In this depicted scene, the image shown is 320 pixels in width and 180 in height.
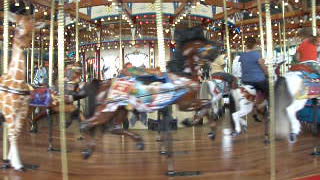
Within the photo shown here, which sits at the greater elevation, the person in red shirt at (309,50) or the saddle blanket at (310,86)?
the person in red shirt at (309,50)

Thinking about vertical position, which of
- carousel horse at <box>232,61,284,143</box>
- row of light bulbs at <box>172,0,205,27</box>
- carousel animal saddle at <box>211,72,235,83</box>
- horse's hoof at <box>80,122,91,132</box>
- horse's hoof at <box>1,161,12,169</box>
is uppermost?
row of light bulbs at <box>172,0,205,27</box>

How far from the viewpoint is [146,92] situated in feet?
11.4

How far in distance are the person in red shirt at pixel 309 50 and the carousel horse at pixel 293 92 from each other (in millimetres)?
68

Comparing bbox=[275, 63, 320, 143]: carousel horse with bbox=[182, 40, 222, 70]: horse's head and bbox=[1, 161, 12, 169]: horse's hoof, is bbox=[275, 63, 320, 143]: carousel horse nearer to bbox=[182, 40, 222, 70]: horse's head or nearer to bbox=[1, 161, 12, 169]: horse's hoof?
bbox=[182, 40, 222, 70]: horse's head

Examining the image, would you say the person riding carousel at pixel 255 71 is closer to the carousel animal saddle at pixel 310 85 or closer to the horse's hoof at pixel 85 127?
the carousel animal saddle at pixel 310 85

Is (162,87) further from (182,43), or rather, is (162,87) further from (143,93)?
(182,43)

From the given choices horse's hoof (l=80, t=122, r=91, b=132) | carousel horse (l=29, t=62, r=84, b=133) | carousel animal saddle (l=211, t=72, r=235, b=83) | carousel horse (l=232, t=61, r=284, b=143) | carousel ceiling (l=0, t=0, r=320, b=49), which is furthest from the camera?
carousel ceiling (l=0, t=0, r=320, b=49)

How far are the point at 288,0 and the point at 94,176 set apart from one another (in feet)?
23.3

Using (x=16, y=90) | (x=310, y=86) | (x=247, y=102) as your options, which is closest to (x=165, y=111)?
(x=16, y=90)

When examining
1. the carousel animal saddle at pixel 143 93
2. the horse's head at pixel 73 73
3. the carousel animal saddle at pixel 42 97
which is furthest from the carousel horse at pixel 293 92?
the carousel animal saddle at pixel 42 97

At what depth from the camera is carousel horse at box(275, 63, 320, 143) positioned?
4.47m

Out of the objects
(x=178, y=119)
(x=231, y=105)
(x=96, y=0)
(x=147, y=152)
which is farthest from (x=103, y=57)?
(x=147, y=152)

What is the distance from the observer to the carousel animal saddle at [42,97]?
513 centimetres

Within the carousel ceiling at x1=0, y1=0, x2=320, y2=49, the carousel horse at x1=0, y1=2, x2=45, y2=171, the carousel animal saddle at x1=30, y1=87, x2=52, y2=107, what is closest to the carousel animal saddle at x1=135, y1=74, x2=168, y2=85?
the carousel horse at x1=0, y1=2, x2=45, y2=171
